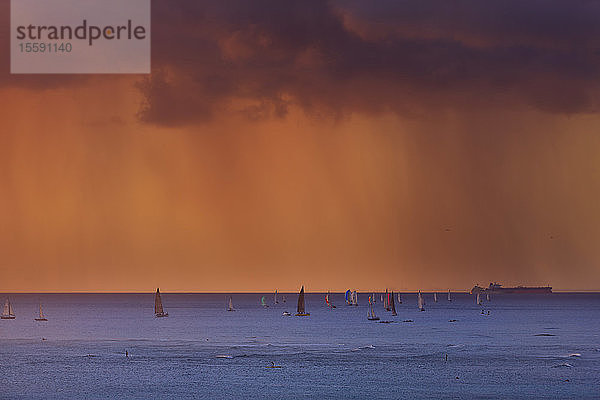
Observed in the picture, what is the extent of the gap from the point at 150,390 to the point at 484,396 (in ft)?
53.3

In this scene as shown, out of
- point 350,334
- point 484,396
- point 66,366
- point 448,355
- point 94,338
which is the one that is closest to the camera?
point 484,396

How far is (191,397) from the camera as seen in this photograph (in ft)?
141

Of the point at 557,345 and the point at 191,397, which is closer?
the point at 191,397

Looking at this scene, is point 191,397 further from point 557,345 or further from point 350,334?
point 350,334

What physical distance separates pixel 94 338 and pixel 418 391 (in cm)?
5442

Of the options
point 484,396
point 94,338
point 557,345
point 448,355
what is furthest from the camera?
point 94,338

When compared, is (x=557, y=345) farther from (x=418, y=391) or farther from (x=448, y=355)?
(x=418, y=391)

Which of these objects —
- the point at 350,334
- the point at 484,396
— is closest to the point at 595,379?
the point at 484,396

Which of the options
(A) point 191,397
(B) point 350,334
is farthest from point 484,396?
(B) point 350,334

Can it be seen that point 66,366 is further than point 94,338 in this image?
No

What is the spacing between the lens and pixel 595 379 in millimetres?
49000

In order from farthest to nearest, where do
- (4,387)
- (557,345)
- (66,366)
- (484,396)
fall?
(557,345) < (66,366) < (4,387) < (484,396)

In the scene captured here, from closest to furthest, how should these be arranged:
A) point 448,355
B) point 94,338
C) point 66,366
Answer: point 66,366
point 448,355
point 94,338

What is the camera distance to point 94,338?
92312 mm
